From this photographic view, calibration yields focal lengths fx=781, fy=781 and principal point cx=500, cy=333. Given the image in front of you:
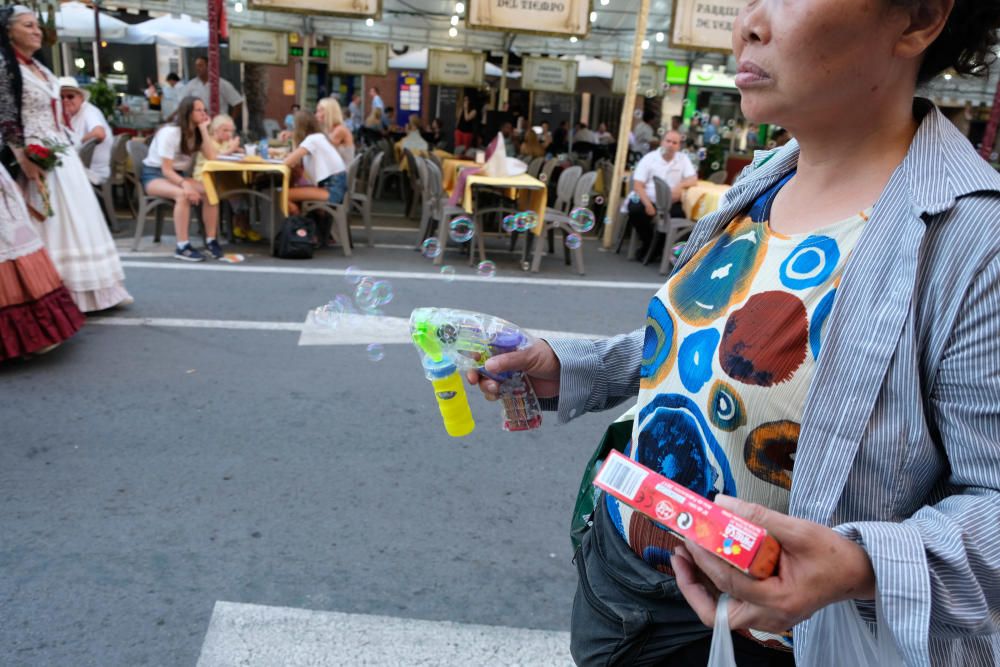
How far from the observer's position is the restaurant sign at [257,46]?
15312 mm

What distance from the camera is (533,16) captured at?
11.0 meters

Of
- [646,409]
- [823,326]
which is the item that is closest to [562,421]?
[646,409]

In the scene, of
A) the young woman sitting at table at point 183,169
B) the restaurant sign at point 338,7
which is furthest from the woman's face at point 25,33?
the restaurant sign at point 338,7

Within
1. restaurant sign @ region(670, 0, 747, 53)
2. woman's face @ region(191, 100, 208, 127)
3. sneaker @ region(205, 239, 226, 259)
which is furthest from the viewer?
restaurant sign @ region(670, 0, 747, 53)

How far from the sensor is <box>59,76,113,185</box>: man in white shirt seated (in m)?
8.65

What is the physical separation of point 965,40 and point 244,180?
8.72m

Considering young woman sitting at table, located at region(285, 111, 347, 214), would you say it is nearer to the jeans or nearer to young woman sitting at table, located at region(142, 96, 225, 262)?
young woman sitting at table, located at region(142, 96, 225, 262)

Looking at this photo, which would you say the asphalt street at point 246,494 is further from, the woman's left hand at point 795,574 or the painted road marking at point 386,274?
the woman's left hand at point 795,574

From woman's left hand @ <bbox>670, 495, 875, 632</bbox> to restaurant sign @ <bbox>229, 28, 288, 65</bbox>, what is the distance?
53.5 ft

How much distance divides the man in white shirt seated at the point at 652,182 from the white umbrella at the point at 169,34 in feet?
38.4

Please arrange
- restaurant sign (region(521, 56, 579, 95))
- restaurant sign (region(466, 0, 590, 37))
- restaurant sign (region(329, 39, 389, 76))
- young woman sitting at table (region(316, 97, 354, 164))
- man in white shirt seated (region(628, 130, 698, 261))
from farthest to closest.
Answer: restaurant sign (region(329, 39, 389, 76)) < restaurant sign (region(521, 56, 579, 95)) < restaurant sign (region(466, 0, 590, 37)) < young woman sitting at table (region(316, 97, 354, 164)) < man in white shirt seated (region(628, 130, 698, 261))

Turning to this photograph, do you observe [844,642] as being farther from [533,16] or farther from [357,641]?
[533,16]

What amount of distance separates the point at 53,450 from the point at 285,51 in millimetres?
13592

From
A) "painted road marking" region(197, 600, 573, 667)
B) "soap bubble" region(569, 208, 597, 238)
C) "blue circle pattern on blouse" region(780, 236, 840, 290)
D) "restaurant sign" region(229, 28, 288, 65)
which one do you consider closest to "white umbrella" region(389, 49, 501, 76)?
"restaurant sign" region(229, 28, 288, 65)
